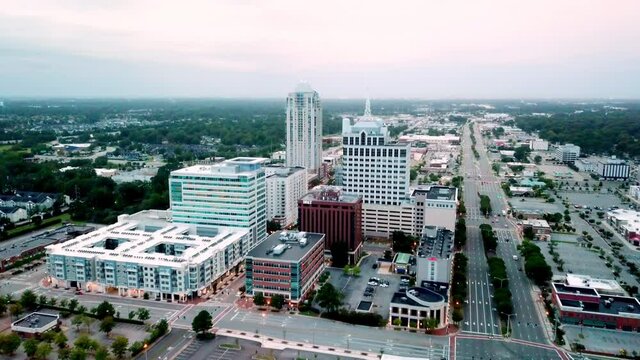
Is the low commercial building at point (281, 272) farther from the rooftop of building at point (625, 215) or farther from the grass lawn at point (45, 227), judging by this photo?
the rooftop of building at point (625, 215)

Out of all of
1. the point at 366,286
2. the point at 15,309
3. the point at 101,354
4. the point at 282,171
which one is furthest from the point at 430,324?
the point at 282,171

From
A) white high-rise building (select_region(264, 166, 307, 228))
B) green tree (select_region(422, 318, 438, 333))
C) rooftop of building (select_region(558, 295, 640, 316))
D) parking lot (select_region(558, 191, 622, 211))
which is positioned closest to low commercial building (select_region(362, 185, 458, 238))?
white high-rise building (select_region(264, 166, 307, 228))

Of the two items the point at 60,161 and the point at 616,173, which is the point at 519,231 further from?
the point at 60,161

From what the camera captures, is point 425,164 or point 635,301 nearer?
point 635,301

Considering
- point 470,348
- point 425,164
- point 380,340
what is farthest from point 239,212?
point 425,164

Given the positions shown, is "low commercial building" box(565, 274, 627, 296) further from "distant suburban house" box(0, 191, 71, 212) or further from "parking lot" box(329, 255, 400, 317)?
"distant suburban house" box(0, 191, 71, 212)
